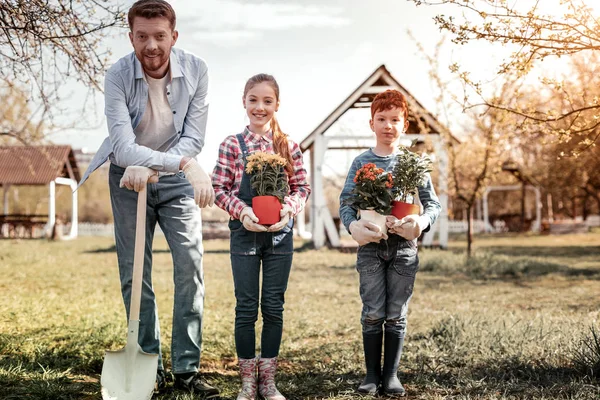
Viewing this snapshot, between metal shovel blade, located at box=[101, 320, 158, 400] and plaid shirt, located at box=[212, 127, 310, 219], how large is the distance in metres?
0.80

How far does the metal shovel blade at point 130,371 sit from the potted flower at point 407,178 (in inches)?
58.9

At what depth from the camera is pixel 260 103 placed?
3.26 m

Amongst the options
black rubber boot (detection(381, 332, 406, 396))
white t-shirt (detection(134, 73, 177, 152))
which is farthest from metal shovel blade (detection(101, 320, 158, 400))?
black rubber boot (detection(381, 332, 406, 396))

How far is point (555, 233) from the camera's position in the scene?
26516mm

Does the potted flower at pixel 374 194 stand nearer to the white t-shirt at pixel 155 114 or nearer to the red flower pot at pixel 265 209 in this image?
the red flower pot at pixel 265 209

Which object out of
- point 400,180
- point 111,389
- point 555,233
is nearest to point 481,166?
point 400,180

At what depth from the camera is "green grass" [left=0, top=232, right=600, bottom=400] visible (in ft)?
11.3

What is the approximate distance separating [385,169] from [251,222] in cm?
89

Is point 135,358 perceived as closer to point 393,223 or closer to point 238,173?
point 238,173

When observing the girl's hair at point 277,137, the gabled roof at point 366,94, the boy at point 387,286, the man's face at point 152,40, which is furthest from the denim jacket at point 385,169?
the gabled roof at point 366,94

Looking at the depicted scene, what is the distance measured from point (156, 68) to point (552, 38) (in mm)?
2375

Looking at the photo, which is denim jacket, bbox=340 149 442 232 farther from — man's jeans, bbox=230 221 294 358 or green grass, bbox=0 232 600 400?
green grass, bbox=0 232 600 400

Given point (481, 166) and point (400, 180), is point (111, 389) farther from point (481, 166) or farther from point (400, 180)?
point (481, 166)

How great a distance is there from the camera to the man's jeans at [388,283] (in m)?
3.32
